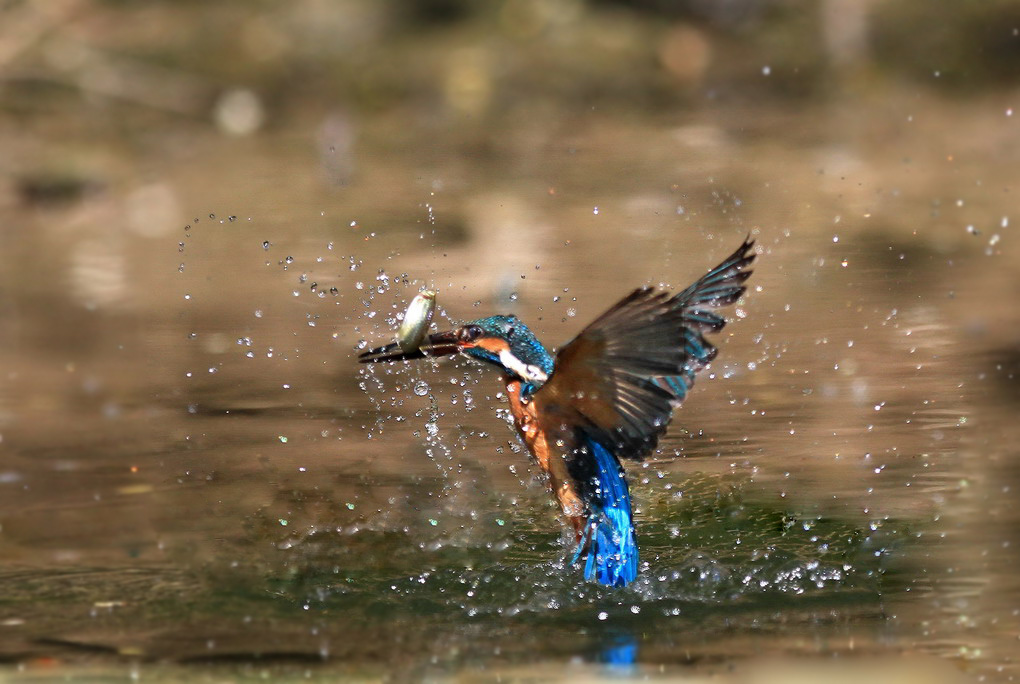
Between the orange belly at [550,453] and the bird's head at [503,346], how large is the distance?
0.12 feet

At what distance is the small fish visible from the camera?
258 centimetres

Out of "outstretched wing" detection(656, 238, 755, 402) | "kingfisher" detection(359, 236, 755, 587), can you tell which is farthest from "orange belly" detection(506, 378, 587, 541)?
"outstretched wing" detection(656, 238, 755, 402)

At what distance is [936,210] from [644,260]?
4.74ft

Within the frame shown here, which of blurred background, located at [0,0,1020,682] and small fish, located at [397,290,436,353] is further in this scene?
small fish, located at [397,290,436,353]

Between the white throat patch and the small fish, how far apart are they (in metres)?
0.16

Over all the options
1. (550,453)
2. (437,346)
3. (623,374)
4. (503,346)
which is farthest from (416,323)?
(623,374)

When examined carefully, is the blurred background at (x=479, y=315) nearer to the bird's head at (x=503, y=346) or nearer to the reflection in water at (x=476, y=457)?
the reflection in water at (x=476, y=457)

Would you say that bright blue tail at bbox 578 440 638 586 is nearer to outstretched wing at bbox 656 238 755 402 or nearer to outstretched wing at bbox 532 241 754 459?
outstretched wing at bbox 532 241 754 459

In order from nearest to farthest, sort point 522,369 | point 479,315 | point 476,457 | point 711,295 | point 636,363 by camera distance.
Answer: point 636,363 < point 711,295 < point 522,369 < point 476,457 < point 479,315

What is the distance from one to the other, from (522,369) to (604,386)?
0.75 ft

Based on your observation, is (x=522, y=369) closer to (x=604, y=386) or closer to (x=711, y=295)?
(x=604, y=386)

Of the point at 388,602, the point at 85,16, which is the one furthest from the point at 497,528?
the point at 85,16

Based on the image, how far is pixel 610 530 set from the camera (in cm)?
253

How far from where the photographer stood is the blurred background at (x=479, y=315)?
2418mm
